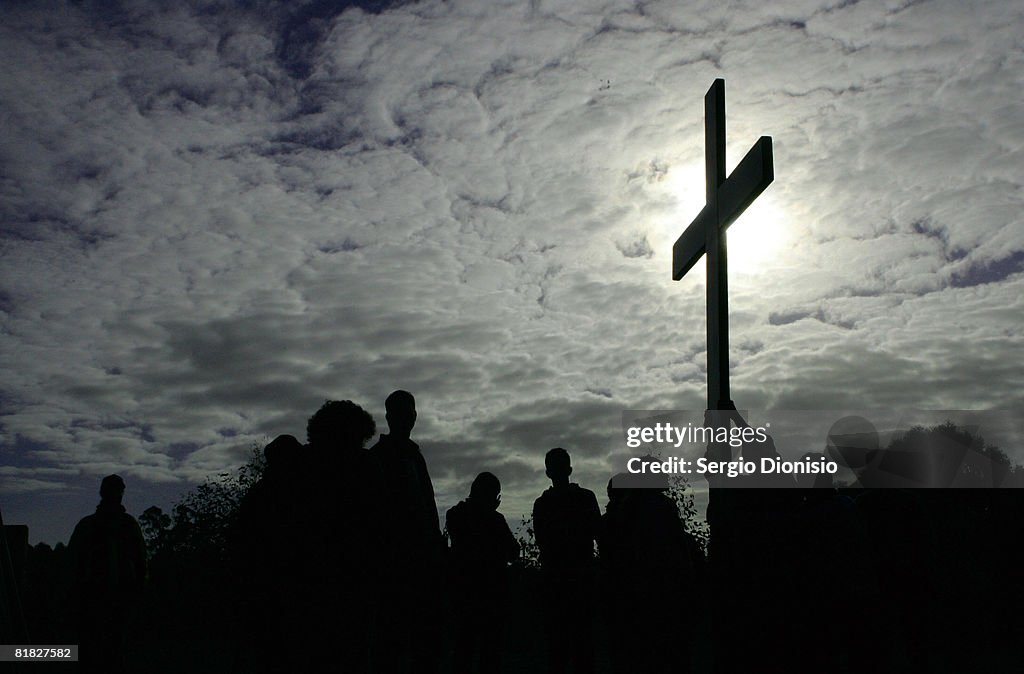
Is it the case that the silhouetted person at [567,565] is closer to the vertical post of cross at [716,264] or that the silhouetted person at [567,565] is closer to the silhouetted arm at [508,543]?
the silhouetted arm at [508,543]

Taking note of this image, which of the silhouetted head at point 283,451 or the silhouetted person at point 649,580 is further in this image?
the silhouetted person at point 649,580

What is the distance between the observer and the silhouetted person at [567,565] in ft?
21.1

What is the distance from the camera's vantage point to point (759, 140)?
487 cm

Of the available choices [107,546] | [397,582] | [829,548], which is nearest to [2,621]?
[397,582]

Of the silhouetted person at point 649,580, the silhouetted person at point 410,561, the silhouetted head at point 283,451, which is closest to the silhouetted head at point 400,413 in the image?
the silhouetted person at point 410,561

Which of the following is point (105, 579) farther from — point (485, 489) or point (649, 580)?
point (649, 580)

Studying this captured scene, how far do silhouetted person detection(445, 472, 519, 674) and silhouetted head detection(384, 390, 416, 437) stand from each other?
148 cm

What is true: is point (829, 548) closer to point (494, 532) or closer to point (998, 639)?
point (494, 532)

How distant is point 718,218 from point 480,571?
2.99 meters

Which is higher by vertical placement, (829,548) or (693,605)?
(829,548)

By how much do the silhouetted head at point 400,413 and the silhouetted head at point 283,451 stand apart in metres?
0.98

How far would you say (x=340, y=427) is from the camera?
408cm

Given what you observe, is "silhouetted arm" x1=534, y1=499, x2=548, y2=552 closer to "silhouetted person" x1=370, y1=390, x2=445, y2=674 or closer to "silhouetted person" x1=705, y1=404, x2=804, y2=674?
"silhouetted person" x1=370, y1=390, x2=445, y2=674

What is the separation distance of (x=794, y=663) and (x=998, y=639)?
1779 centimetres
